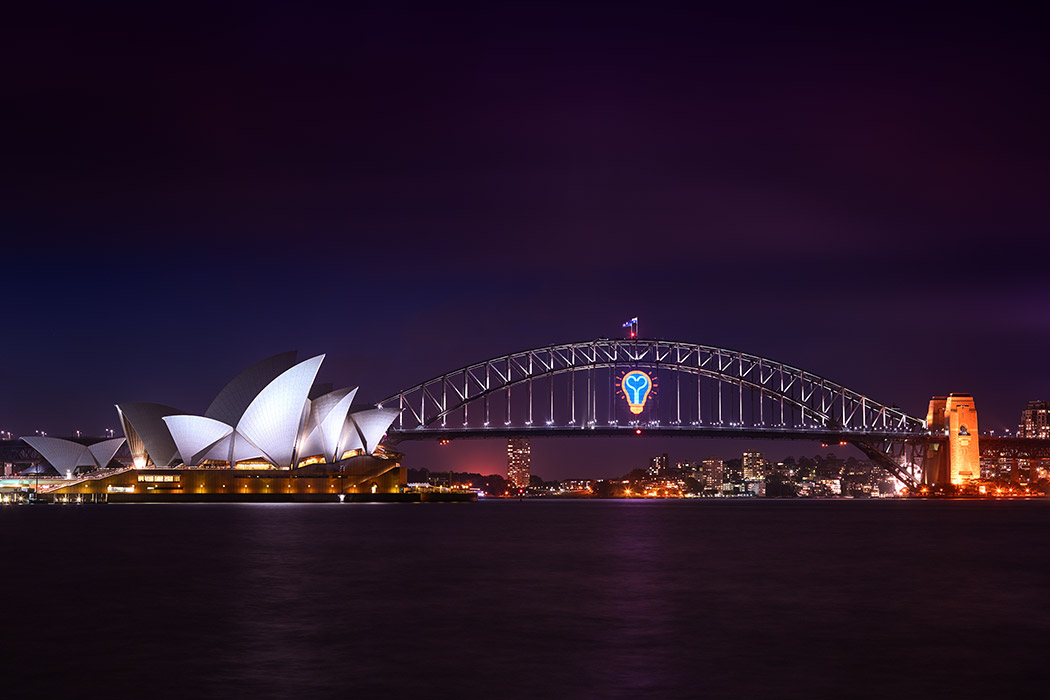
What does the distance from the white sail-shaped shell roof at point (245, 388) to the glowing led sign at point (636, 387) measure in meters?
45.4

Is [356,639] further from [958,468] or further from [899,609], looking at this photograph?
[958,468]

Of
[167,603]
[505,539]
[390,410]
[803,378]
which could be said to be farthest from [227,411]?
[167,603]

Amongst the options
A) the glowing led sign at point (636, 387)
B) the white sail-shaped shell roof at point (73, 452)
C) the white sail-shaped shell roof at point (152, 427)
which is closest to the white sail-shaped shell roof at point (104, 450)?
the white sail-shaped shell roof at point (73, 452)

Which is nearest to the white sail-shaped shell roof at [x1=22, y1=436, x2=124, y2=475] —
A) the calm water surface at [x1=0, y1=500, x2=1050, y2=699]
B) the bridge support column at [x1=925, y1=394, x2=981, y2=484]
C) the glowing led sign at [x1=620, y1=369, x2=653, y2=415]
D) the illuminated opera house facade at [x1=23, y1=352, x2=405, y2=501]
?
the illuminated opera house facade at [x1=23, y1=352, x2=405, y2=501]

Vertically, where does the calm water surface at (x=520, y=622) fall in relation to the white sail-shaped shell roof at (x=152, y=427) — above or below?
below

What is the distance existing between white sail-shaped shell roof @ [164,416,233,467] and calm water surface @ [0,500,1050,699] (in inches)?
2690

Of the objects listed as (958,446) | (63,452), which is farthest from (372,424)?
(958,446)

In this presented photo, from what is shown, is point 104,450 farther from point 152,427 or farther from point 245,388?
point 245,388

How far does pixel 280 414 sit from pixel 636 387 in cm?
4584

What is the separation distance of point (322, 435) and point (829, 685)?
108m

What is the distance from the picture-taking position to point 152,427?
12462cm

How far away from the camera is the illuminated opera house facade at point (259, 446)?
4446 inches

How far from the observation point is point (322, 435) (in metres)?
123

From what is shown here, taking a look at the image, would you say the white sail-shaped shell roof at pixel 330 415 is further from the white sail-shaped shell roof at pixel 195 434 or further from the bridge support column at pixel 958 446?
the bridge support column at pixel 958 446
